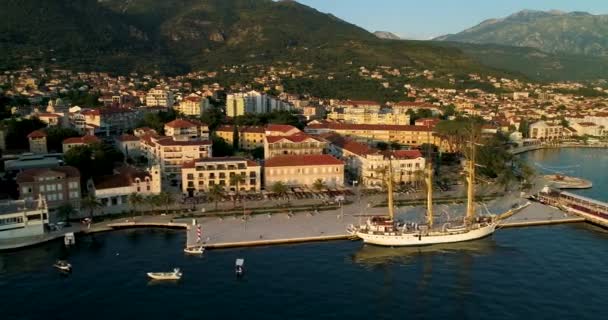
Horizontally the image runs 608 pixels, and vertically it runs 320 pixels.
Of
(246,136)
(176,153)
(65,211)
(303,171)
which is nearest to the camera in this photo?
(65,211)

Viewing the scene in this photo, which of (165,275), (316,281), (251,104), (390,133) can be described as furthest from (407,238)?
(251,104)

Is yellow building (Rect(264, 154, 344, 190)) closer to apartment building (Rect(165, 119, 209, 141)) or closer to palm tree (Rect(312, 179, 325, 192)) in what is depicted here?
palm tree (Rect(312, 179, 325, 192))

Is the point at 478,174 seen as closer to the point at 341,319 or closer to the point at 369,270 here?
the point at 369,270

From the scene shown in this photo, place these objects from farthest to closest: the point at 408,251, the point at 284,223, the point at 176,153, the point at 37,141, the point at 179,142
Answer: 1. the point at 37,141
2. the point at 179,142
3. the point at 176,153
4. the point at 284,223
5. the point at 408,251

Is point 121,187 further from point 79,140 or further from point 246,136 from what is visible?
point 246,136

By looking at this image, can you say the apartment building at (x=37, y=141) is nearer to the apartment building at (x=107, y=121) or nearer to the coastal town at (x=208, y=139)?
the coastal town at (x=208, y=139)

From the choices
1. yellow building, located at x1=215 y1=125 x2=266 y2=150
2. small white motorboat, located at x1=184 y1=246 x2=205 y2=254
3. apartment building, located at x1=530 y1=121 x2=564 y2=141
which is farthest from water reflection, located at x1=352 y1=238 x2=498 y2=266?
apartment building, located at x1=530 y1=121 x2=564 y2=141
